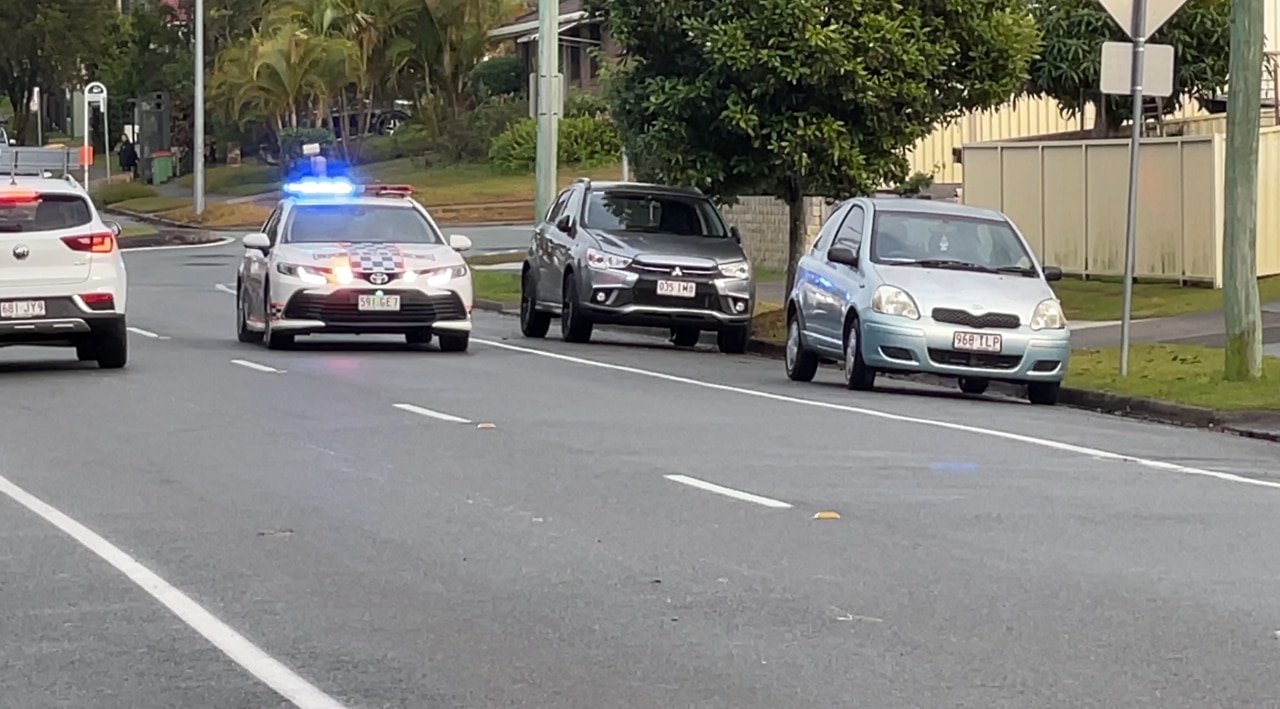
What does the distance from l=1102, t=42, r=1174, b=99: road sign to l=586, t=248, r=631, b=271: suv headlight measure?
234 inches

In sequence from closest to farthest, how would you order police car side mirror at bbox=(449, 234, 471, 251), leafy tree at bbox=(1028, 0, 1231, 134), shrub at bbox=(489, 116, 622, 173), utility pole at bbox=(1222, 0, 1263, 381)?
utility pole at bbox=(1222, 0, 1263, 381) < police car side mirror at bbox=(449, 234, 471, 251) < leafy tree at bbox=(1028, 0, 1231, 134) < shrub at bbox=(489, 116, 622, 173)

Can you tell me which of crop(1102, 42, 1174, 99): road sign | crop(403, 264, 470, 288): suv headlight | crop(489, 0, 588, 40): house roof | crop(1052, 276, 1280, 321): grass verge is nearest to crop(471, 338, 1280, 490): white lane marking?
crop(403, 264, 470, 288): suv headlight

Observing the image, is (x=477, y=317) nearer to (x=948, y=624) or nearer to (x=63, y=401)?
(x=63, y=401)

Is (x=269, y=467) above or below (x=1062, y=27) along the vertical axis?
below

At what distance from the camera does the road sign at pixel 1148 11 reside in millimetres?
18938

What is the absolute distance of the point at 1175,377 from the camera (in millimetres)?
18891

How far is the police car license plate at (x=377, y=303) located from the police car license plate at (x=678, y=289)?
308 centimetres

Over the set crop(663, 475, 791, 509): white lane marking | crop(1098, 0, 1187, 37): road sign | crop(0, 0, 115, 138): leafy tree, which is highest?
crop(0, 0, 115, 138): leafy tree

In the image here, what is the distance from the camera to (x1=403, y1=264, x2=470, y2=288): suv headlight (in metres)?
21.6

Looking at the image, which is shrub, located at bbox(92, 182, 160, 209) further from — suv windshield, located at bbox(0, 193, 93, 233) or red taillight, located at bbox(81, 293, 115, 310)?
red taillight, located at bbox(81, 293, 115, 310)

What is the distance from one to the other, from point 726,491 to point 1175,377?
25.5 ft

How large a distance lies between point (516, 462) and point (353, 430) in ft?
6.43

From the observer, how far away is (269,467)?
13.0 meters

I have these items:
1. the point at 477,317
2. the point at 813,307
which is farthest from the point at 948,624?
the point at 477,317
